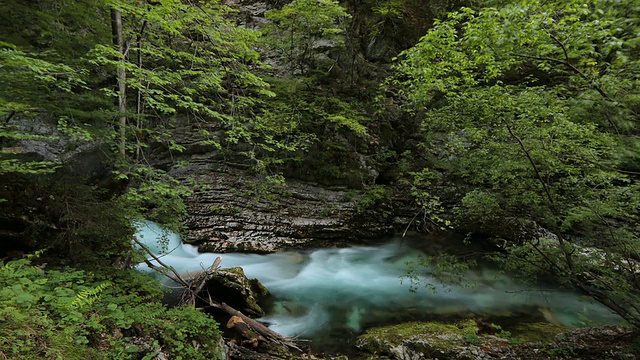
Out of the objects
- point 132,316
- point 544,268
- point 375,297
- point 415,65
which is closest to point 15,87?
point 132,316

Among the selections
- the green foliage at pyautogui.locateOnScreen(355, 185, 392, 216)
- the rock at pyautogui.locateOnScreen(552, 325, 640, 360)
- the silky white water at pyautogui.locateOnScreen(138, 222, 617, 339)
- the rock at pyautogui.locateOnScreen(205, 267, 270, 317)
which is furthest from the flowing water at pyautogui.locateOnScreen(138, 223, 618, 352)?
the green foliage at pyautogui.locateOnScreen(355, 185, 392, 216)

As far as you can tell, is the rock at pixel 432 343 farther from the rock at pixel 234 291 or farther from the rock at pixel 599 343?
the rock at pixel 234 291

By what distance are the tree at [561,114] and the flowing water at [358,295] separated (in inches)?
89.0

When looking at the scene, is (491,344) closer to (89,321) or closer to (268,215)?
(89,321)

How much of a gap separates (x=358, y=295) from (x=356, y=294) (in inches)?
2.7

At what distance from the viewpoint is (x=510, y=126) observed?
200 inches

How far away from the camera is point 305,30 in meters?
11.3

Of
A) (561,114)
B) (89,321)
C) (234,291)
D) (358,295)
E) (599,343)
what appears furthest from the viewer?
(358,295)

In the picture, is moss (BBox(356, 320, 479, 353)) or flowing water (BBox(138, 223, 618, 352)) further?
flowing water (BBox(138, 223, 618, 352))

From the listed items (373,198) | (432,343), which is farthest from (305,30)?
(432,343)

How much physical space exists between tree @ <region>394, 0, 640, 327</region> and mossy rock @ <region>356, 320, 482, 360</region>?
70.4 inches

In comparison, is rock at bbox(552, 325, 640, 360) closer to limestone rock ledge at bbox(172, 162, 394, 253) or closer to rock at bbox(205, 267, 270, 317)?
rock at bbox(205, 267, 270, 317)

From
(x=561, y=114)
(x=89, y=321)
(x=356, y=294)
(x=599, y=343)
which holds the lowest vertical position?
(x=356, y=294)

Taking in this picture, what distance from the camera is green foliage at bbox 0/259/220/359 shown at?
2.39 m
